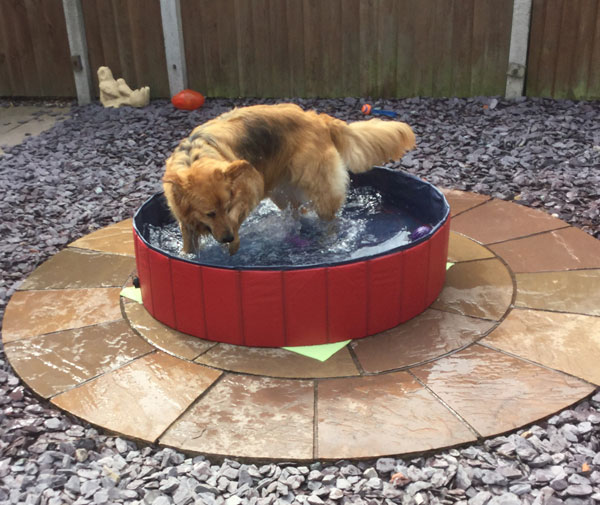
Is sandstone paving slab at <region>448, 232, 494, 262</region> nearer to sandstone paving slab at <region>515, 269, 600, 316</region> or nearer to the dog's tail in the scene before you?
sandstone paving slab at <region>515, 269, 600, 316</region>

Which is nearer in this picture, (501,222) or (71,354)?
(71,354)

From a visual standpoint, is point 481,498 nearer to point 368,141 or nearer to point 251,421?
point 251,421

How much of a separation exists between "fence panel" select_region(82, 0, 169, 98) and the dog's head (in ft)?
22.2

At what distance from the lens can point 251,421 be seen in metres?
3.82

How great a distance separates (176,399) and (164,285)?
957mm

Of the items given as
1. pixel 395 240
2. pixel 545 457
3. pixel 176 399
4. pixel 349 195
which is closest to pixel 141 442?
pixel 176 399

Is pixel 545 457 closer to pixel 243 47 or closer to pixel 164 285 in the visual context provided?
pixel 164 285

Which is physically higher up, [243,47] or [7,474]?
[243,47]

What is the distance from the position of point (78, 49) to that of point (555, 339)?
9383mm

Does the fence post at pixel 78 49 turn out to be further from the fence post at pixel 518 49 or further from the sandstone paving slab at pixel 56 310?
the fence post at pixel 518 49

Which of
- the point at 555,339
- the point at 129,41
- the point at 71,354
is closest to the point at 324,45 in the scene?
the point at 129,41

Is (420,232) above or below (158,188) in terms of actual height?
above

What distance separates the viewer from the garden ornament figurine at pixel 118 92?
34.6 feet

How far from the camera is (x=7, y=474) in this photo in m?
3.57
